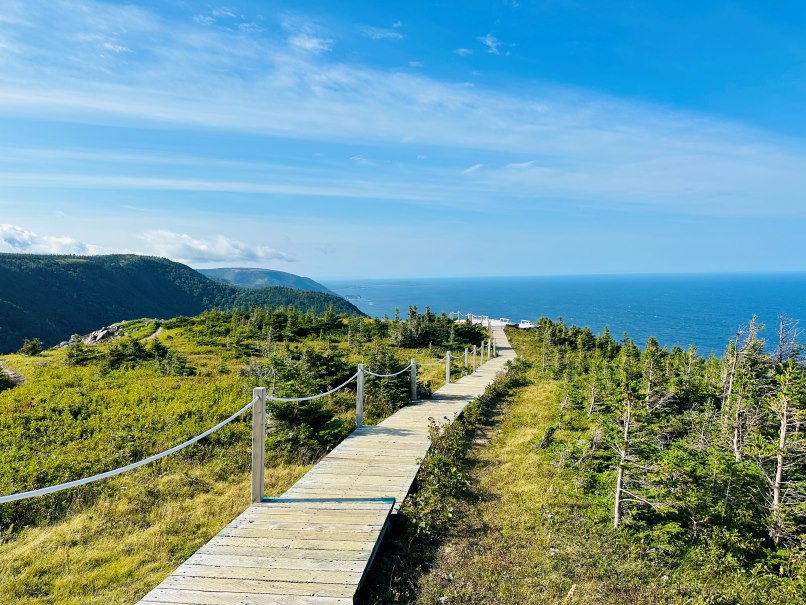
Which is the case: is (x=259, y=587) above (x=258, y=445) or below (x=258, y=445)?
below

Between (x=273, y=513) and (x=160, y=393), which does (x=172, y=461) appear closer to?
(x=273, y=513)

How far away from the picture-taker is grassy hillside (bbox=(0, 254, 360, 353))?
4242 inches

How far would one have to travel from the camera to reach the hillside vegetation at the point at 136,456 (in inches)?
198

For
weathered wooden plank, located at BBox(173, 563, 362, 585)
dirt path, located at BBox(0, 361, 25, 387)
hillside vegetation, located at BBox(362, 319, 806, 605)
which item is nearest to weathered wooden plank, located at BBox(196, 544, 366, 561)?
weathered wooden plank, located at BBox(173, 563, 362, 585)

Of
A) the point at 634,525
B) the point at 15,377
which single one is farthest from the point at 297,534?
the point at 15,377

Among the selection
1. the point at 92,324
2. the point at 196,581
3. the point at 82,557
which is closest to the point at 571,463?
the point at 196,581

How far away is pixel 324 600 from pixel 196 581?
1231mm

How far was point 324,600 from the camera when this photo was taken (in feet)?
12.8

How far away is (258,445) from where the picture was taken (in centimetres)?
603

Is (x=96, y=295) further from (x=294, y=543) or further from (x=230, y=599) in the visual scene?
(x=230, y=599)

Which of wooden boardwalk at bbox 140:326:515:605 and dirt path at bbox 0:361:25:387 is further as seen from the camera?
dirt path at bbox 0:361:25:387

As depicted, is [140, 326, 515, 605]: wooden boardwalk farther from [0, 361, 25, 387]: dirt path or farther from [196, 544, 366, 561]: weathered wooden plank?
[0, 361, 25, 387]: dirt path

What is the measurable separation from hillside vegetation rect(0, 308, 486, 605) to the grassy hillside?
6899 cm

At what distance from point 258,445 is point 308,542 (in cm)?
159
